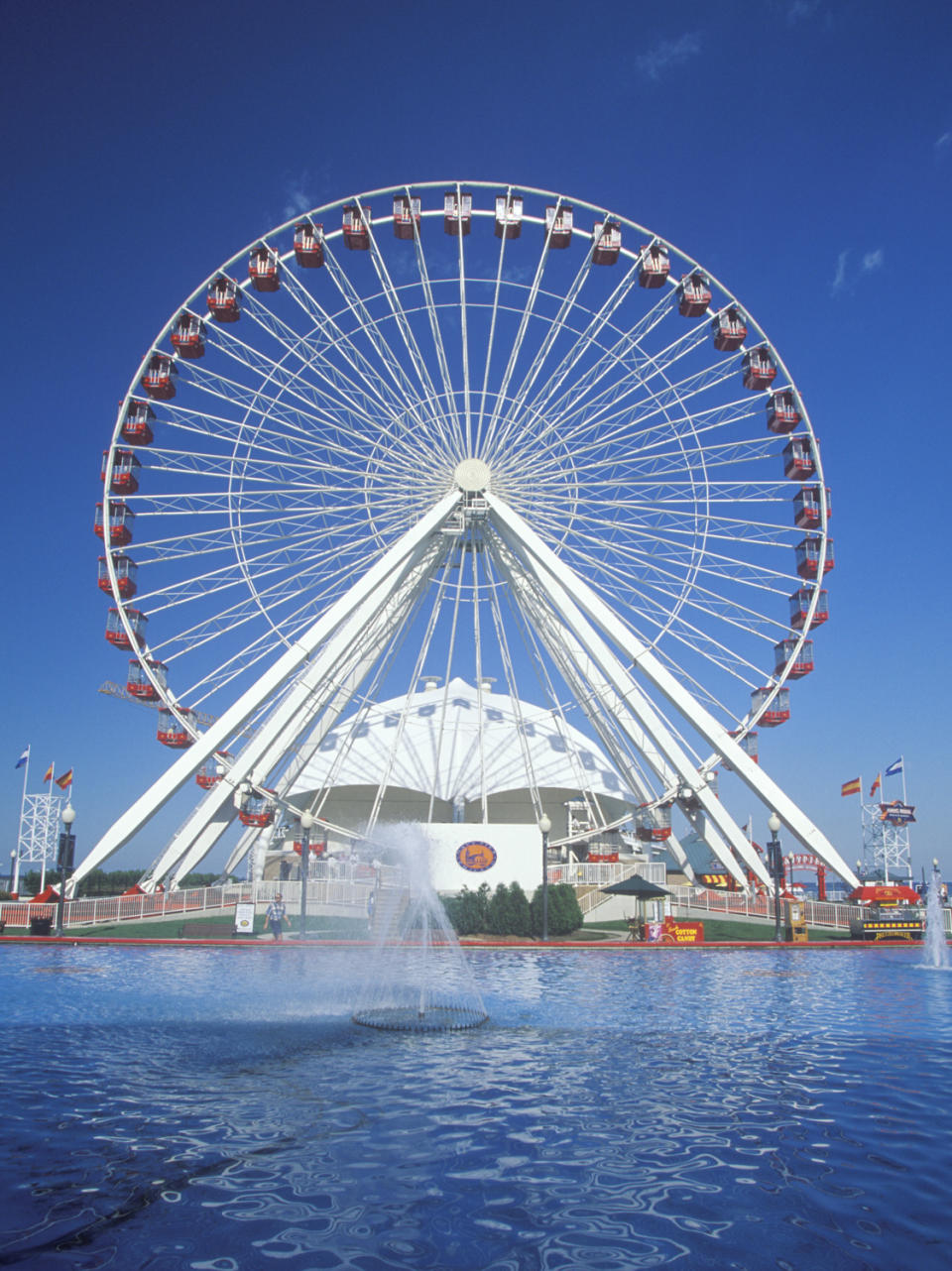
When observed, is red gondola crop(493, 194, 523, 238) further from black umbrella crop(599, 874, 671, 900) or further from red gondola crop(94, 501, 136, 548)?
black umbrella crop(599, 874, 671, 900)

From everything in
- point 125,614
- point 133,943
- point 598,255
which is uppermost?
point 598,255

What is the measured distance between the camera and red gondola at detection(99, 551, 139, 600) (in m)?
35.5

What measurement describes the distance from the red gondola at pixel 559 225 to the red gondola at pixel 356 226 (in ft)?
21.2

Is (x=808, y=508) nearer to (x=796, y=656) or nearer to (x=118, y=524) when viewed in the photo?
(x=796, y=656)

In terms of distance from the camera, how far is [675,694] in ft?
118

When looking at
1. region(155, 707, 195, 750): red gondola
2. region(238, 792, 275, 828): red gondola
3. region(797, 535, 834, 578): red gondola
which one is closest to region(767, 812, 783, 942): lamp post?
region(797, 535, 834, 578): red gondola

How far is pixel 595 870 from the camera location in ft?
130

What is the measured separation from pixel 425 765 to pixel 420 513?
17994 millimetres

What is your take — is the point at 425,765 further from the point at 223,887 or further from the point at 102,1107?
the point at 102,1107

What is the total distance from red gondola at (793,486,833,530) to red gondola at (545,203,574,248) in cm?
1277

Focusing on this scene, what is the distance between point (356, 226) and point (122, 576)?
14.9 metres

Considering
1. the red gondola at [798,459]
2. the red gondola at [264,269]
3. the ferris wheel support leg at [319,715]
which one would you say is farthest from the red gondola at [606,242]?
the ferris wheel support leg at [319,715]

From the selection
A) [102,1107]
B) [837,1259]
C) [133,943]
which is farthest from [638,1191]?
[133,943]

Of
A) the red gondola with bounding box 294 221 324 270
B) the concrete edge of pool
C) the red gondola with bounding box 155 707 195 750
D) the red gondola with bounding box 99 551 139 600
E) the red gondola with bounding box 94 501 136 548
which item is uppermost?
the red gondola with bounding box 294 221 324 270
